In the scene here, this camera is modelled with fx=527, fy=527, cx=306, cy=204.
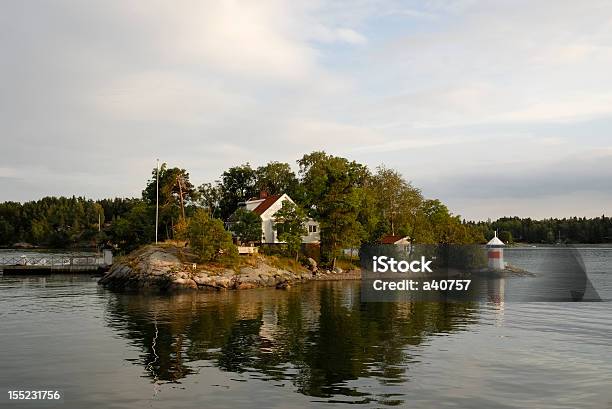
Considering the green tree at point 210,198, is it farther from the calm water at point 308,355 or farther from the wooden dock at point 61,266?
the calm water at point 308,355

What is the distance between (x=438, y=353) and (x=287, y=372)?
384 inches

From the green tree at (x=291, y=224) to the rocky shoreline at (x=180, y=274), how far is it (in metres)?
9.95

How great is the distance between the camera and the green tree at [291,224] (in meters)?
89.2

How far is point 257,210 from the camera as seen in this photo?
95125 mm

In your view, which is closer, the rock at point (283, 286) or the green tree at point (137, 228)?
the rock at point (283, 286)

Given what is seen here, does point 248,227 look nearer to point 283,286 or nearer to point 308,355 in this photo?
point 283,286

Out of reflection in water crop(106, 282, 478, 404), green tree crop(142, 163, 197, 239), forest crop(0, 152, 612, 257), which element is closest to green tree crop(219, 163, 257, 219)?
forest crop(0, 152, 612, 257)

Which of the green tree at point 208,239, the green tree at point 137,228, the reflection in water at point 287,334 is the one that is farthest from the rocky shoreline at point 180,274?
the green tree at point 137,228

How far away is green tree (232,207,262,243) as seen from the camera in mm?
89375

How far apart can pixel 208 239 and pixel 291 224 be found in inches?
837

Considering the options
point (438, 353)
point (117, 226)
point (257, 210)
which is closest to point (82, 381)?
point (438, 353)

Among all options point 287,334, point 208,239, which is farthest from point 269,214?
point 287,334

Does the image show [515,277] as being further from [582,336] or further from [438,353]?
[438,353]

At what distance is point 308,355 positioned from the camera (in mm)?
Answer: 29203
